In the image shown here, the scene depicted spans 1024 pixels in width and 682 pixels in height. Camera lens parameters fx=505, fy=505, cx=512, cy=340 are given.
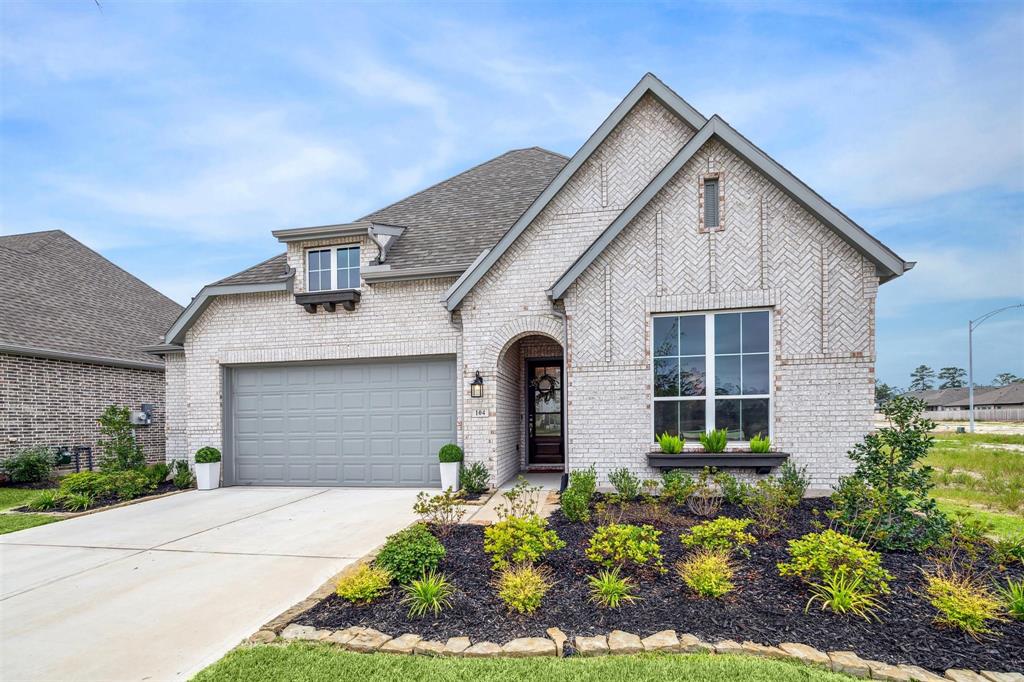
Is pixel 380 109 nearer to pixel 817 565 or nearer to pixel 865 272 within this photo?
pixel 865 272

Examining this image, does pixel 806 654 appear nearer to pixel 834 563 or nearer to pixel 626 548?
pixel 834 563

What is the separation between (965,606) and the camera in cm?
365

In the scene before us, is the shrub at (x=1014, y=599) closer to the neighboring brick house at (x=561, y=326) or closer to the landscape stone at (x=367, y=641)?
the neighboring brick house at (x=561, y=326)

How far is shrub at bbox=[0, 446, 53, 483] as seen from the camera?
1175 cm

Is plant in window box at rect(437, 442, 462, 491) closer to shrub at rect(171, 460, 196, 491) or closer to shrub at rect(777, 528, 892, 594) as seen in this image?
shrub at rect(171, 460, 196, 491)

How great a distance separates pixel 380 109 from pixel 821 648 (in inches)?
778

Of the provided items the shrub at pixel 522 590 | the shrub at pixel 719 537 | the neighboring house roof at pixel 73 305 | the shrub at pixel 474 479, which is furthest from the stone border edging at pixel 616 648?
the neighboring house roof at pixel 73 305

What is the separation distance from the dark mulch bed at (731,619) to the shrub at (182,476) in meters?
8.70

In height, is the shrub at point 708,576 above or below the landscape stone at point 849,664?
above

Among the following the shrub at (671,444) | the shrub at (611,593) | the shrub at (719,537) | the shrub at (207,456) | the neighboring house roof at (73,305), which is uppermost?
the neighboring house roof at (73,305)

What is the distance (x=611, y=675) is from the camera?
3.22 m

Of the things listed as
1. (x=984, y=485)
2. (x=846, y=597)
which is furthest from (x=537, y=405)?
(x=984, y=485)

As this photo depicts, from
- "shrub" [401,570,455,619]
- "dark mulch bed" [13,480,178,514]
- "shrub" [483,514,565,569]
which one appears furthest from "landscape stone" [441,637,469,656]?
"dark mulch bed" [13,480,178,514]

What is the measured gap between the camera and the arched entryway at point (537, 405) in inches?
457
